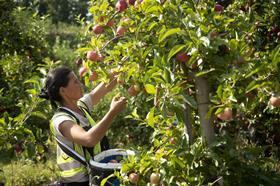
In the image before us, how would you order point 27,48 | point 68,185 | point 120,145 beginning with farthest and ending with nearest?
point 120,145, point 27,48, point 68,185

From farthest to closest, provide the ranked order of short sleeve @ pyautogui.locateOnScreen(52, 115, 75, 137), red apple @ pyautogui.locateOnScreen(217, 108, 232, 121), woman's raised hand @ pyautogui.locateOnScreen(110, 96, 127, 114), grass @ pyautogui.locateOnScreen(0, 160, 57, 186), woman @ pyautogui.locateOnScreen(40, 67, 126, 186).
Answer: grass @ pyautogui.locateOnScreen(0, 160, 57, 186), short sleeve @ pyautogui.locateOnScreen(52, 115, 75, 137), woman @ pyautogui.locateOnScreen(40, 67, 126, 186), woman's raised hand @ pyautogui.locateOnScreen(110, 96, 127, 114), red apple @ pyautogui.locateOnScreen(217, 108, 232, 121)

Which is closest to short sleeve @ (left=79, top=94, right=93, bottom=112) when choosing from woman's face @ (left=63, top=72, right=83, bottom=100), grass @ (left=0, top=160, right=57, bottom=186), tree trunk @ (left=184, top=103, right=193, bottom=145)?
woman's face @ (left=63, top=72, right=83, bottom=100)

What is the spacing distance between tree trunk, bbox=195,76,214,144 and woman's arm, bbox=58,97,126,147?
398mm

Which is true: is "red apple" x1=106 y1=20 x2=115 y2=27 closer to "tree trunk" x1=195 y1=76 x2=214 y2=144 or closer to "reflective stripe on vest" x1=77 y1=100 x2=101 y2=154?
"tree trunk" x1=195 y1=76 x2=214 y2=144

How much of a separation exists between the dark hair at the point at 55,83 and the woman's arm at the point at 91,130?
278 millimetres

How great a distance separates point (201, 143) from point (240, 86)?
318 mm

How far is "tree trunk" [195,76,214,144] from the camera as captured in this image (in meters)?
1.80

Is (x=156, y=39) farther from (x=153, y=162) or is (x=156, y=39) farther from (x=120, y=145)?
(x=120, y=145)

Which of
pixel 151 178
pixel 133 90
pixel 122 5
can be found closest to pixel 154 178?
pixel 151 178

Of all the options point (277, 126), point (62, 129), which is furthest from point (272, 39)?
point (62, 129)

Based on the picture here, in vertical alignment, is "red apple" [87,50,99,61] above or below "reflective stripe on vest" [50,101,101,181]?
above

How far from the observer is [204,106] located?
183cm

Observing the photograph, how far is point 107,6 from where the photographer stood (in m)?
2.14

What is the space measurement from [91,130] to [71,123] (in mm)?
201
